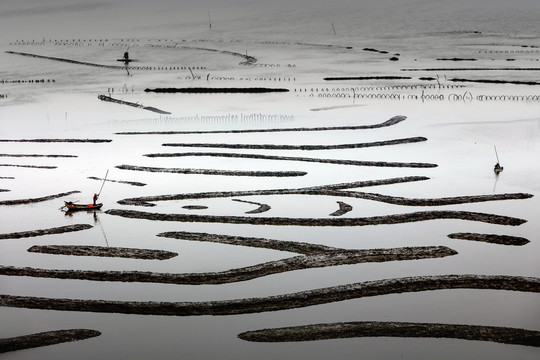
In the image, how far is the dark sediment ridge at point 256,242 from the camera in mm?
8812

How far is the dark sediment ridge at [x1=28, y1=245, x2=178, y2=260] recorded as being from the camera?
865 centimetres

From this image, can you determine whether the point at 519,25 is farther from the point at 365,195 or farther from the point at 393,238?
the point at 393,238

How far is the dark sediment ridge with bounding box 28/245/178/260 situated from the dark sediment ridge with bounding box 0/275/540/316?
4.40 ft

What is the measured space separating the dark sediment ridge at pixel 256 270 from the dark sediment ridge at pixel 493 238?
562mm

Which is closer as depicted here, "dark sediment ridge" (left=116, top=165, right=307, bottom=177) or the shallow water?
the shallow water

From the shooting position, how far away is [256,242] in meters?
9.13

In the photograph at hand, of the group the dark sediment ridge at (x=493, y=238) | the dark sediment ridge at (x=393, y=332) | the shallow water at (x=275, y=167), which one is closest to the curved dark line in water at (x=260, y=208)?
the shallow water at (x=275, y=167)

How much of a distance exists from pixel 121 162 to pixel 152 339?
7492 mm

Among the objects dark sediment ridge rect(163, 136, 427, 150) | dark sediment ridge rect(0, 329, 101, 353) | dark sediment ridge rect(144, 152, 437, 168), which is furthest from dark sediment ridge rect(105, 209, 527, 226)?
dark sediment ridge rect(163, 136, 427, 150)

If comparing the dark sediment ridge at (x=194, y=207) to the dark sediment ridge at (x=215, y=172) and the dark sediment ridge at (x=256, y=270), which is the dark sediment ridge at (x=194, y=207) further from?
the dark sediment ridge at (x=256, y=270)

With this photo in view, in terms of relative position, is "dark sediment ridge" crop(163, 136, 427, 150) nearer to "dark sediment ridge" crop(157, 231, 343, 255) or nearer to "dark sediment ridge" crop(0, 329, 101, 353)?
"dark sediment ridge" crop(157, 231, 343, 255)

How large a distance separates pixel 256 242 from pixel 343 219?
4.90 feet

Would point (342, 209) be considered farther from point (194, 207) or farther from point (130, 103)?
point (130, 103)

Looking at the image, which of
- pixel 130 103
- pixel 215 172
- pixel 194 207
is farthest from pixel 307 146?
pixel 130 103
